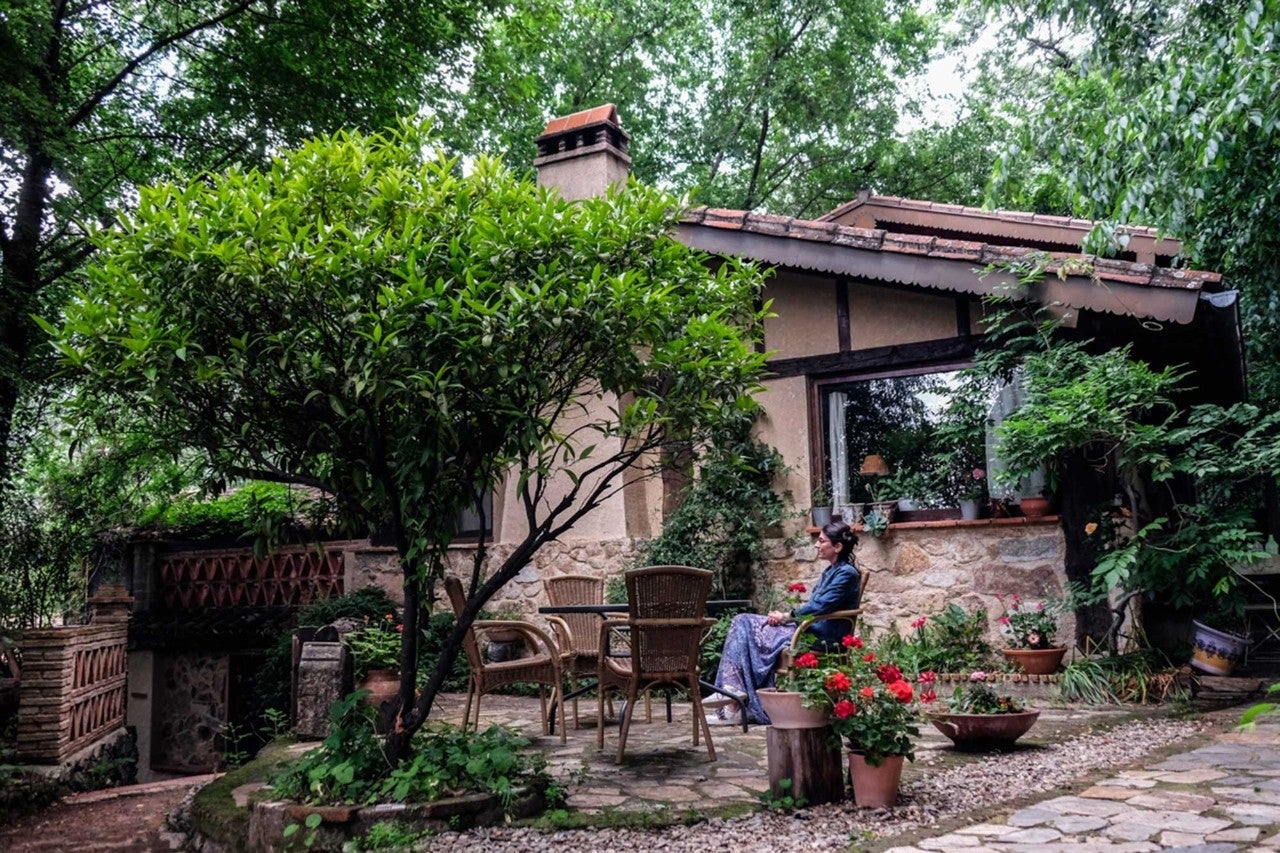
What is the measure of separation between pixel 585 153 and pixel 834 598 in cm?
570

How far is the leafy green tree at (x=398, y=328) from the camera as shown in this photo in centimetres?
373

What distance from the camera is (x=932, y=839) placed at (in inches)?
139

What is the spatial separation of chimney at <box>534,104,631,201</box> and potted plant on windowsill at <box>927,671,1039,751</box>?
5955 millimetres

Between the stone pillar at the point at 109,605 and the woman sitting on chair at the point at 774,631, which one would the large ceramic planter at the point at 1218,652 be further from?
the stone pillar at the point at 109,605

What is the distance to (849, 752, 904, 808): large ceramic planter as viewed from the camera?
3.97 m

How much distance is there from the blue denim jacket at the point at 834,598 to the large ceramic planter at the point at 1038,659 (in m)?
2.00

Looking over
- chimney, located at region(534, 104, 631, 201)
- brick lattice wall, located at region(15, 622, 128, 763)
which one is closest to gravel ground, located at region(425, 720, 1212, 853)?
brick lattice wall, located at region(15, 622, 128, 763)

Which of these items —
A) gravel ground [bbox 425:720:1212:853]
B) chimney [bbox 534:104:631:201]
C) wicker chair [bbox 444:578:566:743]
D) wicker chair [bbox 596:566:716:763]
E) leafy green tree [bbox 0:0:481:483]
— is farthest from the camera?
chimney [bbox 534:104:631:201]

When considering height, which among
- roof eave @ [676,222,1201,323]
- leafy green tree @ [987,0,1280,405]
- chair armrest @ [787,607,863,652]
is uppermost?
leafy green tree @ [987,0,1280,405]

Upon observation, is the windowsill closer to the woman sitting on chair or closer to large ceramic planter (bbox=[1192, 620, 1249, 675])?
large ceramic planter (bbox=[1192, 620, 1249, 675])

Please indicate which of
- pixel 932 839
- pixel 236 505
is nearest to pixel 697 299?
pixel 932 839

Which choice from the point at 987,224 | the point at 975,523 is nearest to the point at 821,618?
the point at 975,523

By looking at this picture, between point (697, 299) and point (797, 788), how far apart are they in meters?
2.13

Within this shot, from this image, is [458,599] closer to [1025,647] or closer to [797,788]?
[797,788]
